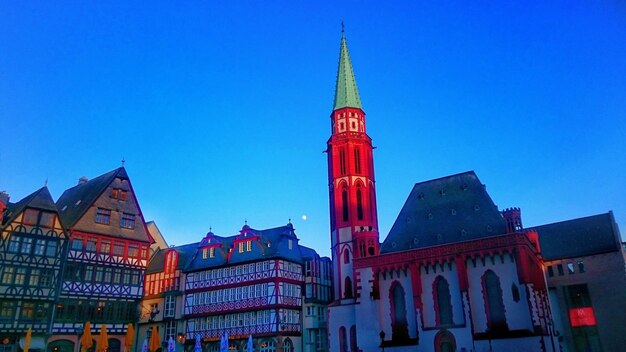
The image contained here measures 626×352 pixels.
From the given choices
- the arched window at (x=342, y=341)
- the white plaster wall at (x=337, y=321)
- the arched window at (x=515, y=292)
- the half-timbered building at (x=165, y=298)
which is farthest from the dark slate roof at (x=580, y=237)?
the half-timbered building at (x=165, y=298)

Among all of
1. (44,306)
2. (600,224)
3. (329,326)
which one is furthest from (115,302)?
(600,224)

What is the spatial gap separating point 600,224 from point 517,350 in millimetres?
22026

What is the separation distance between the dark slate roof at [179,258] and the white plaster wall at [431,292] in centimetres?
2833

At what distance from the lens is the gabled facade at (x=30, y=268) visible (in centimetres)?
4188

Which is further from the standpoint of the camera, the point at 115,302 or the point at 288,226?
the point at 288,226

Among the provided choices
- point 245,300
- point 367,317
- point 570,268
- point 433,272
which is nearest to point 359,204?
point 367,317

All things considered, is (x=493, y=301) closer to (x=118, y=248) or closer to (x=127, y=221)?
(x=118, y=248)

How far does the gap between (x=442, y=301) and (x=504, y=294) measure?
4.74 m

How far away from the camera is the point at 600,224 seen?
160ft

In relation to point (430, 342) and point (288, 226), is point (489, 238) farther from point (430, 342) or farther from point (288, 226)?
point (288, 226)

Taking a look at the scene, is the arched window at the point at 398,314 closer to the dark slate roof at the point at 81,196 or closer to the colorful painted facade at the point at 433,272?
the colorful painted facade at the point at 433,272

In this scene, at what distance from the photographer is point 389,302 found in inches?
1607

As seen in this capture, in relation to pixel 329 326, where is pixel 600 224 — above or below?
above

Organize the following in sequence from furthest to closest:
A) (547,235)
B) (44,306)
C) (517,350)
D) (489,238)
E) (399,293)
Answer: (547,235) → (44,306) → (399,293) → (489,238) → (517,350)
